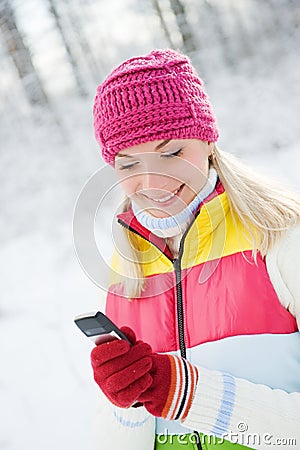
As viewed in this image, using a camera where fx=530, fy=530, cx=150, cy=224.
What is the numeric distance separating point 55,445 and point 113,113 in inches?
52.0

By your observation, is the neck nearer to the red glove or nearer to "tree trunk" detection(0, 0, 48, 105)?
the red glove

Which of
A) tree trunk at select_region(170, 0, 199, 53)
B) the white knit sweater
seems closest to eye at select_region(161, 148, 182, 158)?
the white knit sweater

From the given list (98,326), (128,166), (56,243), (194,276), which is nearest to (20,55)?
(56,243)

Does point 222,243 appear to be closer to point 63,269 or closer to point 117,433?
point 117,433

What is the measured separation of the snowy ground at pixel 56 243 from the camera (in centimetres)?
193

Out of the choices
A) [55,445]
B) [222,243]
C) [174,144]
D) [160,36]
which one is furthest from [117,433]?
[160,36]

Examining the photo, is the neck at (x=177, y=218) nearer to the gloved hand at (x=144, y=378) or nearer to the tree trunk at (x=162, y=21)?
the gloved hand at (x=144, y=378)

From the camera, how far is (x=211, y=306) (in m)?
0.97

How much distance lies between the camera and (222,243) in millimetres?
1007

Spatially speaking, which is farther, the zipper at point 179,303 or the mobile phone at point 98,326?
the zipper at point 179,303

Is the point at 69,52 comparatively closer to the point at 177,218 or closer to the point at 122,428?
the point at 177,218

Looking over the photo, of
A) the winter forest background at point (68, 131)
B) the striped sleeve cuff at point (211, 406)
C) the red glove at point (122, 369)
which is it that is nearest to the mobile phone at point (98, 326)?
the red glove at point (122, 369)

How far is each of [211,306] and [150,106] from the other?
0.38 metres

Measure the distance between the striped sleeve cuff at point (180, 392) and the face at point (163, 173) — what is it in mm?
306
